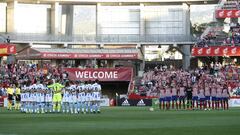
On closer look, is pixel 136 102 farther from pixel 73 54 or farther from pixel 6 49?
pixel 73 54

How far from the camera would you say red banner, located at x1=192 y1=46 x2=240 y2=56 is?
65675 mm

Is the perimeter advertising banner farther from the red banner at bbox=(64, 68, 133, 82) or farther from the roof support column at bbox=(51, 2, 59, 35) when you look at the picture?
the roof support column at bbox=(51, 2, 59, 35)

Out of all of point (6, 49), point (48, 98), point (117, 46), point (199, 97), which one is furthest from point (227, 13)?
point (48, 98)

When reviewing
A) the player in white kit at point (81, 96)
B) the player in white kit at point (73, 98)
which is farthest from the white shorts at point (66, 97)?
the player in white kit at point (81, 96)

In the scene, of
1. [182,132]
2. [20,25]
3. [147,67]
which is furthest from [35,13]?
[182,132]

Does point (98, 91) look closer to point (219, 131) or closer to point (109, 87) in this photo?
point (219, 131)

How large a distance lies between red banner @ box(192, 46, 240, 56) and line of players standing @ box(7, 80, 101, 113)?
32.2 metres

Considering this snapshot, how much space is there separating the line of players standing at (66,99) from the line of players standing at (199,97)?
6115mm

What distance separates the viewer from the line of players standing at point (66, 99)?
114 ft

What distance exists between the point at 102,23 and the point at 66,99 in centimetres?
4856

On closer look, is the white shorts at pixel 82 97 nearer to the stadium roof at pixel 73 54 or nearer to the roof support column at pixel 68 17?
the stadium roof at pixel 73 54

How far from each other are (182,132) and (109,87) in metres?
47.9

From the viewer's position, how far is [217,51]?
219ft

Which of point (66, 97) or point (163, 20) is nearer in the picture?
point (66, 97)
